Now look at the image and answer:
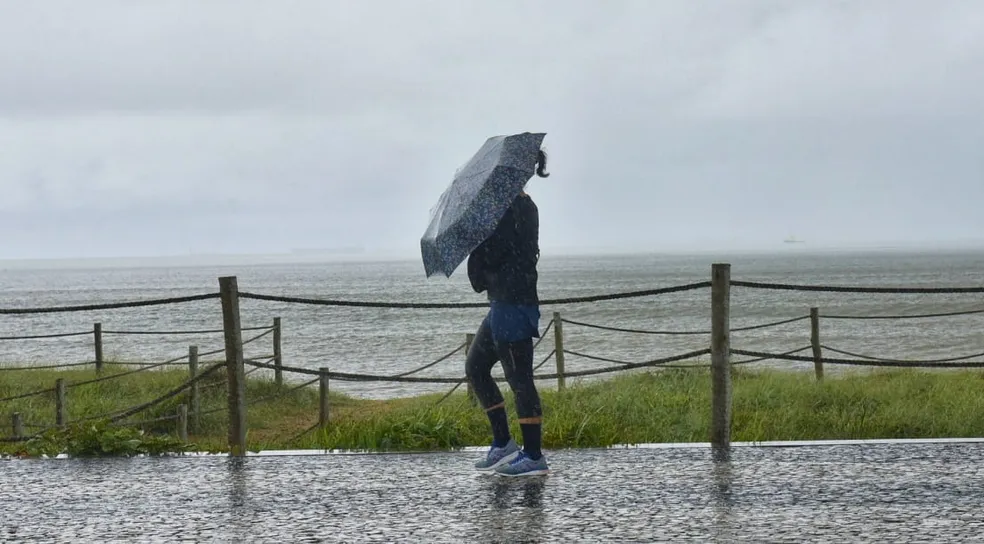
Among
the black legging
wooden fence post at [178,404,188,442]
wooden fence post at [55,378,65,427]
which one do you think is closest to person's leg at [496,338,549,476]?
the black legging

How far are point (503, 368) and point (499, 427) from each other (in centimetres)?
46

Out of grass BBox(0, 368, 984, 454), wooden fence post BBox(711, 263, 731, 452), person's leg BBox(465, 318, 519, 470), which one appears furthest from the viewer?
grass BBox(0, 368, 984, 454)

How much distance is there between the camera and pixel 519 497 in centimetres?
600

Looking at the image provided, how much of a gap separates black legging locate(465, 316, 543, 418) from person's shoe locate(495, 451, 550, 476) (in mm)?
260

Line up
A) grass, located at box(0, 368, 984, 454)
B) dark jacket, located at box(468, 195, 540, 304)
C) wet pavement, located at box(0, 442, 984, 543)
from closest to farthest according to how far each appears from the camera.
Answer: wet pavement, located at box(0, 442, 984, 543) < dark jacket, located at box(468, 195, 540, 304) < grass, located at box(0, 368, 984, 454)

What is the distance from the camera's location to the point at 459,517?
18.2 feet

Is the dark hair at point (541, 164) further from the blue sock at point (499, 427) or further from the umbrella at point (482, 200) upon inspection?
the blue sock at point (499, 427)

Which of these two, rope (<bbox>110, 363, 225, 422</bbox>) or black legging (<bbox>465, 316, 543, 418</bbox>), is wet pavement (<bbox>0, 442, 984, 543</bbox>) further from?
rope (<bbox>110, 363, 225, 422</bbox>)

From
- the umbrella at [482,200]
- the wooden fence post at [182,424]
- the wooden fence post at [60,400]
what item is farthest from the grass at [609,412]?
the umbrella at [482,200]

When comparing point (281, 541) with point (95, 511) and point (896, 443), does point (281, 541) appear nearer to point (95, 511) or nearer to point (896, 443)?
point (95, 511)

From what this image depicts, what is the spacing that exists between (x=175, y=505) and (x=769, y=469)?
11.0ft

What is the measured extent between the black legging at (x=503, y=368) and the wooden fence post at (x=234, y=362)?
2.05 meters

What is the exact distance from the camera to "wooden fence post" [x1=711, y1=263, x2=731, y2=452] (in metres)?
7.79

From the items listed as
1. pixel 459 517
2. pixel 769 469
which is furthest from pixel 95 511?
pixel 769 469
